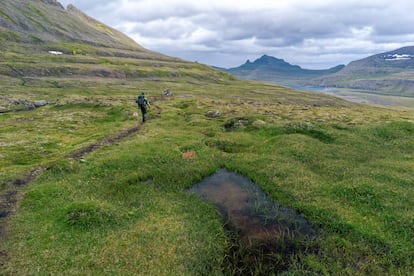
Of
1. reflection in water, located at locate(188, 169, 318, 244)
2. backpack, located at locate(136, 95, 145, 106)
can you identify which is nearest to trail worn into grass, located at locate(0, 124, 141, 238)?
backpack, located at locate(136, 95, 145, 106)

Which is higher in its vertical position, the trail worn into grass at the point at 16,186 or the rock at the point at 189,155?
the rock at the point at 189,155

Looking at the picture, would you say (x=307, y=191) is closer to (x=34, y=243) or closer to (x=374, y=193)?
(x=374, y=193)

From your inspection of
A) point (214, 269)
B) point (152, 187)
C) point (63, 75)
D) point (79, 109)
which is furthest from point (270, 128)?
point (63, 75)

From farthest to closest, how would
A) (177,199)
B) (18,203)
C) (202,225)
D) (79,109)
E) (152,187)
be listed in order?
(79,109) → (152,187) → (177,199) → (18,203) → (202,225)

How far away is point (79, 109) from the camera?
230 ft

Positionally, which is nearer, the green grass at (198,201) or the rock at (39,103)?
the green grass at (198,201)

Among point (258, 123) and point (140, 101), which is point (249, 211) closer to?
point (258, 123)

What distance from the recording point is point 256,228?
21672mm

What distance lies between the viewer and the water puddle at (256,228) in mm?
18234

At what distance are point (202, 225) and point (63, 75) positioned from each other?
537 feet

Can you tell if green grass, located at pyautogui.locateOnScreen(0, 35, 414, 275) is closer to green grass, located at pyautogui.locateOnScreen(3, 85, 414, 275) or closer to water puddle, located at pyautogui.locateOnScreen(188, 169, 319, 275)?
green grass, located at pyautogui.locateOnScreen(3, 85, 414, 275)

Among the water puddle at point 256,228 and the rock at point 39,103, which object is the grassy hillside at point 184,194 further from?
the rock at point 39,103

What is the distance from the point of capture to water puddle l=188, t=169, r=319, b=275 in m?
18.2

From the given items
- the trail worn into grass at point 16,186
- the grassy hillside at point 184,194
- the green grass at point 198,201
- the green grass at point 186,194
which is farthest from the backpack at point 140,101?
the trail worn into grass at point 16,186
